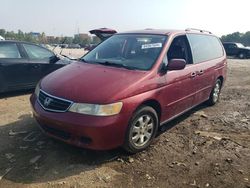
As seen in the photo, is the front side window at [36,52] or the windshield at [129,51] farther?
the front side window at [36,52]

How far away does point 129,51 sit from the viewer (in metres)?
5.27

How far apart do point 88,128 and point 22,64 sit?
467 cm

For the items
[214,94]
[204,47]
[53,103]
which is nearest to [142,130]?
[53,103]

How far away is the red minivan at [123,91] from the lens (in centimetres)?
399

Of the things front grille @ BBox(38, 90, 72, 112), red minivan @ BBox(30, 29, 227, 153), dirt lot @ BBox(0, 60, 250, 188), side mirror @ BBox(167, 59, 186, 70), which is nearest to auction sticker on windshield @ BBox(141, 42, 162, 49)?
red minivan @ BBox(30, 29, 227, 153)

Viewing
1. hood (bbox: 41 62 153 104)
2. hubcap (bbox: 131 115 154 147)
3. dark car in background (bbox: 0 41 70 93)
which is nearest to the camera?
hood (bbox: 41 62 153 104)

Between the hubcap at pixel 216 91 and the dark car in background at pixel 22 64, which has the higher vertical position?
the dark car in background at pixel 22 64

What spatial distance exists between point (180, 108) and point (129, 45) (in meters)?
1.43

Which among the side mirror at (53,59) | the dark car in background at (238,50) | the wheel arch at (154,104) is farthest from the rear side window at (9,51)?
the dark car in background at (238,50)

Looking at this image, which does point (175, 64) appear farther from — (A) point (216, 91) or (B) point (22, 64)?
(B) point (22, 64)

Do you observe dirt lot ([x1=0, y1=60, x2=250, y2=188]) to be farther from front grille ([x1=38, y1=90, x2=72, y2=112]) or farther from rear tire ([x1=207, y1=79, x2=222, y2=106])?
rear tire ([x1=207, y1=79, x2=222, y2=106])

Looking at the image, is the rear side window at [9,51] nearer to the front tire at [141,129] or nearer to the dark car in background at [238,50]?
the front tire at [141,129]

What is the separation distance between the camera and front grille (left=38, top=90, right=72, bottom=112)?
4082 millimetres

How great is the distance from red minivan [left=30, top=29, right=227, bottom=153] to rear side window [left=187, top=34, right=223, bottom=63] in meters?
0.04
